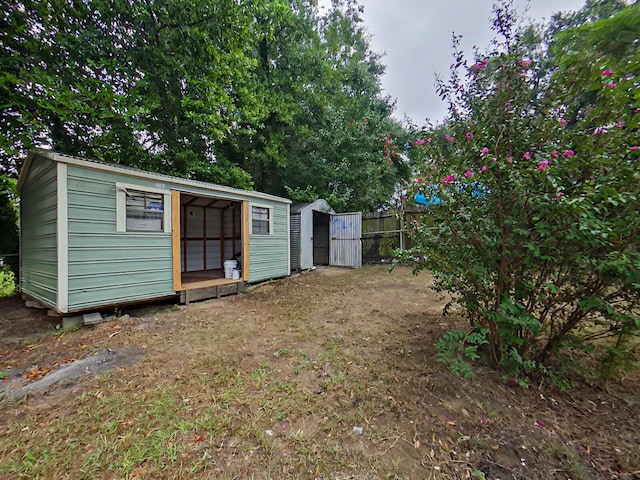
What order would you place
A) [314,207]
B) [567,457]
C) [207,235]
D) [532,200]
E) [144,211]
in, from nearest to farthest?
1. [567,457]
2. [532,200]
3. [144,211]
4. [207,235]
5. [314,207]

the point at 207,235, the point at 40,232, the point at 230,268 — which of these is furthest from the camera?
the point at 207,235

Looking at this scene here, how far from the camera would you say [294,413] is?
1.93 meters

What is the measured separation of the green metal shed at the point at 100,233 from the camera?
3.53 metres

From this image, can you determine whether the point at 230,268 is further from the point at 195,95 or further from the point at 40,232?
the point at 195,95

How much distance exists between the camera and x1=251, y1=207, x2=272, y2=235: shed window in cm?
633

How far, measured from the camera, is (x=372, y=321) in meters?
3.85

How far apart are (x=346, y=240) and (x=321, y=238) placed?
1.43 metres

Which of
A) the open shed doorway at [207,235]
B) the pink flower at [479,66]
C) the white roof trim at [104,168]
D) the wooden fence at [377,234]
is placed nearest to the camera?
the pink flower at [479,66]

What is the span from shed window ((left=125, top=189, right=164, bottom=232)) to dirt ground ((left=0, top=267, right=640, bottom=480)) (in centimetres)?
171

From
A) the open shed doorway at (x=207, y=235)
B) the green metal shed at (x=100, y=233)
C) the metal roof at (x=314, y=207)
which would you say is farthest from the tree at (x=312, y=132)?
the green metal shed at (x=100, y=233)

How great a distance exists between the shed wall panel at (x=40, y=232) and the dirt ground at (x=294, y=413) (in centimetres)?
94

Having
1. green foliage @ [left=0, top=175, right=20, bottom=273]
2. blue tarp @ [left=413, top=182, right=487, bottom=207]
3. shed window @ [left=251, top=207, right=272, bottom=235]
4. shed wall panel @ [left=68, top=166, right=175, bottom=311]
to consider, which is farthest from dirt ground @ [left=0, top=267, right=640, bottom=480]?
green foliage @ [left=0, top=175, right=20, bottom=273]

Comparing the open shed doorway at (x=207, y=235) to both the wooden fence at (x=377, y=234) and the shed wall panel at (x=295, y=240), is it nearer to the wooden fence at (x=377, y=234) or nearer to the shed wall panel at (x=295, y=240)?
the shed wall panel at (x=295, y=240)

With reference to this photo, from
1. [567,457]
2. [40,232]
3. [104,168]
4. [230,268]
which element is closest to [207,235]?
[230,268]
